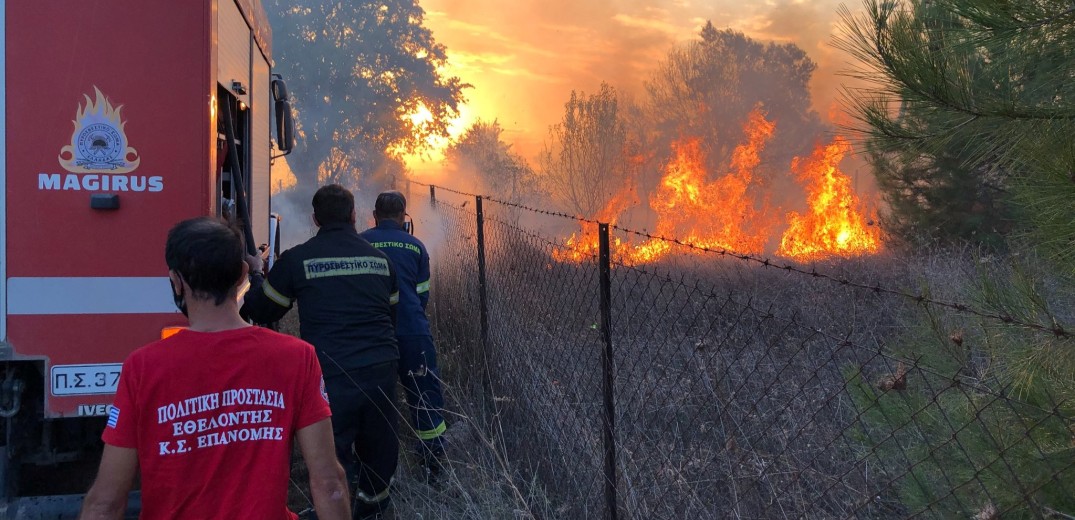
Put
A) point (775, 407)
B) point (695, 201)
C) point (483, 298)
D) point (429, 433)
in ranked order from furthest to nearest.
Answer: point (695, 201), point (483, 298), point (775, 407), point (429, 433)

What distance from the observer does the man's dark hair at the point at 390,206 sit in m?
6.01

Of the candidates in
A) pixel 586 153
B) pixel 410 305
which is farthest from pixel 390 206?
pixel 586 153

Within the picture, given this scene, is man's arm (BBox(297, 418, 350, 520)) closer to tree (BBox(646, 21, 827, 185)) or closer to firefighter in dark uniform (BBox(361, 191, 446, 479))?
firefighter in dark uniform (BBox(361, 191, 446, 479))

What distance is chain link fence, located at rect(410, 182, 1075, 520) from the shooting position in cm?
280

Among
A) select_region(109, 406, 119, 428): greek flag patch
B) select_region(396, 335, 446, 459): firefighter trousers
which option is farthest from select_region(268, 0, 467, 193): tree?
select_region(109, 406, 119, 428): greek flag patch

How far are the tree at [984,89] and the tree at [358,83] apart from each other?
3136 cm

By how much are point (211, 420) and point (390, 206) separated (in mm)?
3849

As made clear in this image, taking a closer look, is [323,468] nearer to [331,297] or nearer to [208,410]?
[208,410]

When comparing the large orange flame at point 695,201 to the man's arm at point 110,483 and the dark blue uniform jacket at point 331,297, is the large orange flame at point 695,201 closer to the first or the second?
the dark blue uniform jacket at point 331,297

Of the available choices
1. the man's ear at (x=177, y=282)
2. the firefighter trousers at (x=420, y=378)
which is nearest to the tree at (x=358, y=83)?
the firefighter trousers at (x=420, y=378)

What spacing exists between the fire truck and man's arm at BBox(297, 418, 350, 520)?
2295mm

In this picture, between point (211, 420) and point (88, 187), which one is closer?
point (211, 420)

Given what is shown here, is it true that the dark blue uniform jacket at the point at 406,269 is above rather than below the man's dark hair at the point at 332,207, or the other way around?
below

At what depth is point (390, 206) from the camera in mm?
6008
